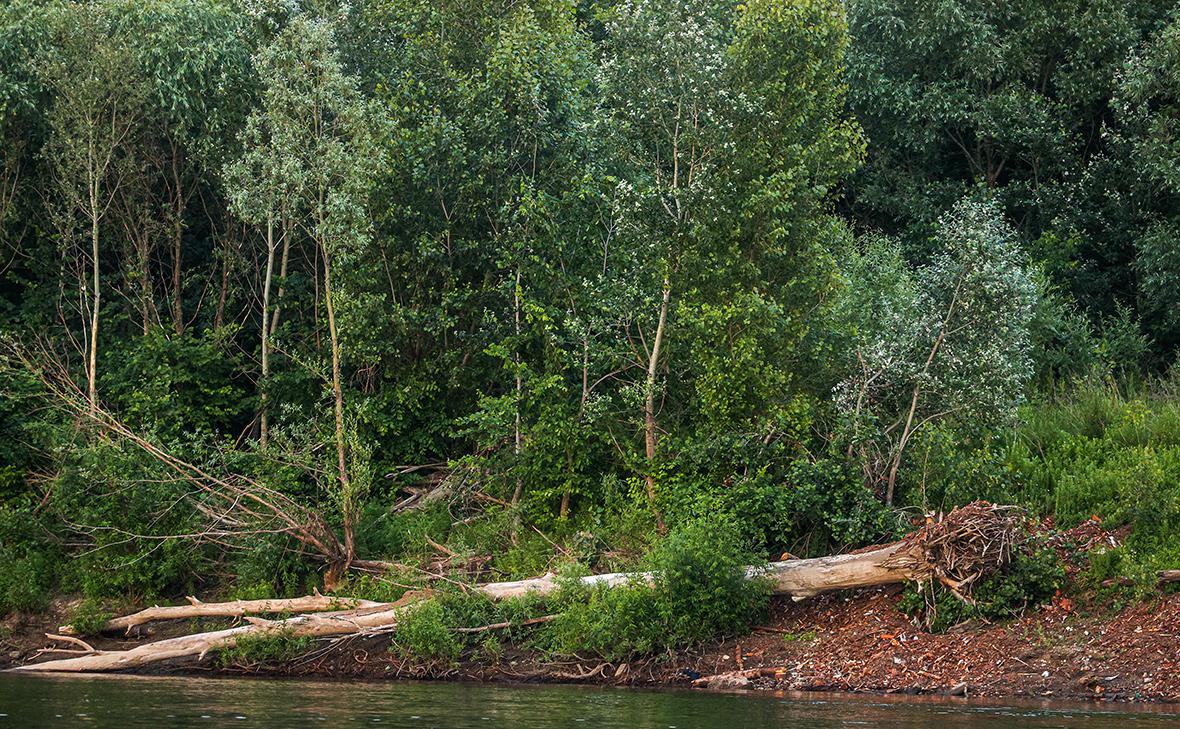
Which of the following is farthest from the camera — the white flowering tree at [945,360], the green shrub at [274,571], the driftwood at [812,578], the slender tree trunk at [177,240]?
the slender tree trunk at [177,240]

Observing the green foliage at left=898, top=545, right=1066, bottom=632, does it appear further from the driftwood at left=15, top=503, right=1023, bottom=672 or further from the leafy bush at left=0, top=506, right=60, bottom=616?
the leafy bush at left=0, top=506, right=60, bottom=616

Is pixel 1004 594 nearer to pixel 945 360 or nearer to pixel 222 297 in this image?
pixel 945 360

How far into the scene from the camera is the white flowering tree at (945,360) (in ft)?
70.7

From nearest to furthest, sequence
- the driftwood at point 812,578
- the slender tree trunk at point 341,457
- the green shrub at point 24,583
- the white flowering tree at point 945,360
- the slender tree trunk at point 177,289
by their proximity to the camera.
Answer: the driftwood at point 812,578
the white flowering tree at point 945,360
the slender tree trunk at point 341,457
the green shrub at point 24,583
the slender tree trunk at point 177,289

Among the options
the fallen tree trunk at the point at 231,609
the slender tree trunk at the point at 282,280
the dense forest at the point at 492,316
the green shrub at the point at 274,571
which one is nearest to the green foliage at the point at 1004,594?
the dense forest at the point at 492,316

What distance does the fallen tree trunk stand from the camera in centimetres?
2220

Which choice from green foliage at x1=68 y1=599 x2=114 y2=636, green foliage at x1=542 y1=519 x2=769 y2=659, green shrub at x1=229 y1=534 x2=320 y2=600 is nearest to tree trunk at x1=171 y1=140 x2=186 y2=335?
green shrub at x1=229 y1=534 x2=320 y2=600

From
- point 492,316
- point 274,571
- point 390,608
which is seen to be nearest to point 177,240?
point 492,316

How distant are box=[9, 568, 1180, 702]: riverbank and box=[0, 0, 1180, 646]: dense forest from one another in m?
1.32

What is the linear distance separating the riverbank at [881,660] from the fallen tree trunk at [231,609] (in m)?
0.80

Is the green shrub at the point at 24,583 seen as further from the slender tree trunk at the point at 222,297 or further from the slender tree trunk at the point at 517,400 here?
the slender tree trunk at the point at 517,400

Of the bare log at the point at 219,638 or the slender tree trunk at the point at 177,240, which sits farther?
the slender tree trunk at the point at 177,240

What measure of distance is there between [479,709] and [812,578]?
6692mm

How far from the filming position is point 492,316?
2573 centimetres
